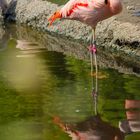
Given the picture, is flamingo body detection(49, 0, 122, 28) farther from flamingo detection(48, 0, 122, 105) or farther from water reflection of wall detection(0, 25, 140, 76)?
water reflection of wall detection(0, 25, 140, 76)

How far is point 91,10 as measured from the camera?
22.7 feet

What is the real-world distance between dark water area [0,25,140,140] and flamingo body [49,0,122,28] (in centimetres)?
54

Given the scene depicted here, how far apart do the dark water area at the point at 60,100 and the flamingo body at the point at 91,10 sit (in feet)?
1.76

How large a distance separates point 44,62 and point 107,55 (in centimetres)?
90

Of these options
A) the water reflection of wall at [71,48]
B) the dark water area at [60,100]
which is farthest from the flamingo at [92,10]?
the dark water area at [60,100]

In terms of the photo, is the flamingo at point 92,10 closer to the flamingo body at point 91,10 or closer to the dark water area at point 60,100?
the flamingo body at point 91,10

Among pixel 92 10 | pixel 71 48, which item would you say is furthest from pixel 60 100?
pixel 71 48

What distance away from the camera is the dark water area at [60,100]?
191 inches

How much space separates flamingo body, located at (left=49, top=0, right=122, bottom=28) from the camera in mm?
6676

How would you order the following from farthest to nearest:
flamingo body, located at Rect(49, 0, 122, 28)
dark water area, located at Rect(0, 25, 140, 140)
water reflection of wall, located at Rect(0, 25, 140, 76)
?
water reflection of wall, located at Rect(0, 25, 140, 76), flamingo body, located at Rect(49, 0, 122, 28), dark water area, located at Rect(0, 25, 140, 140)

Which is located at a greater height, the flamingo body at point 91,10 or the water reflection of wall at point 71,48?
the flamingo body at point 91,10

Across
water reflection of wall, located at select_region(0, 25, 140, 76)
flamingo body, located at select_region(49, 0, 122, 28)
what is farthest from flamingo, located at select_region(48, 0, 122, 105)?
water reflection of wall, located at select_region(0, 25, 140, 76)

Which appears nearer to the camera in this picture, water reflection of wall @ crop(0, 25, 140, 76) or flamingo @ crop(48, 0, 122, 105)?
flamingo @ crop(48, 0, 122, 105)

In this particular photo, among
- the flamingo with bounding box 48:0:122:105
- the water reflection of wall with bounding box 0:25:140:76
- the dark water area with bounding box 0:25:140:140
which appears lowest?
the dark water area with bounding box 0:25:140:140
